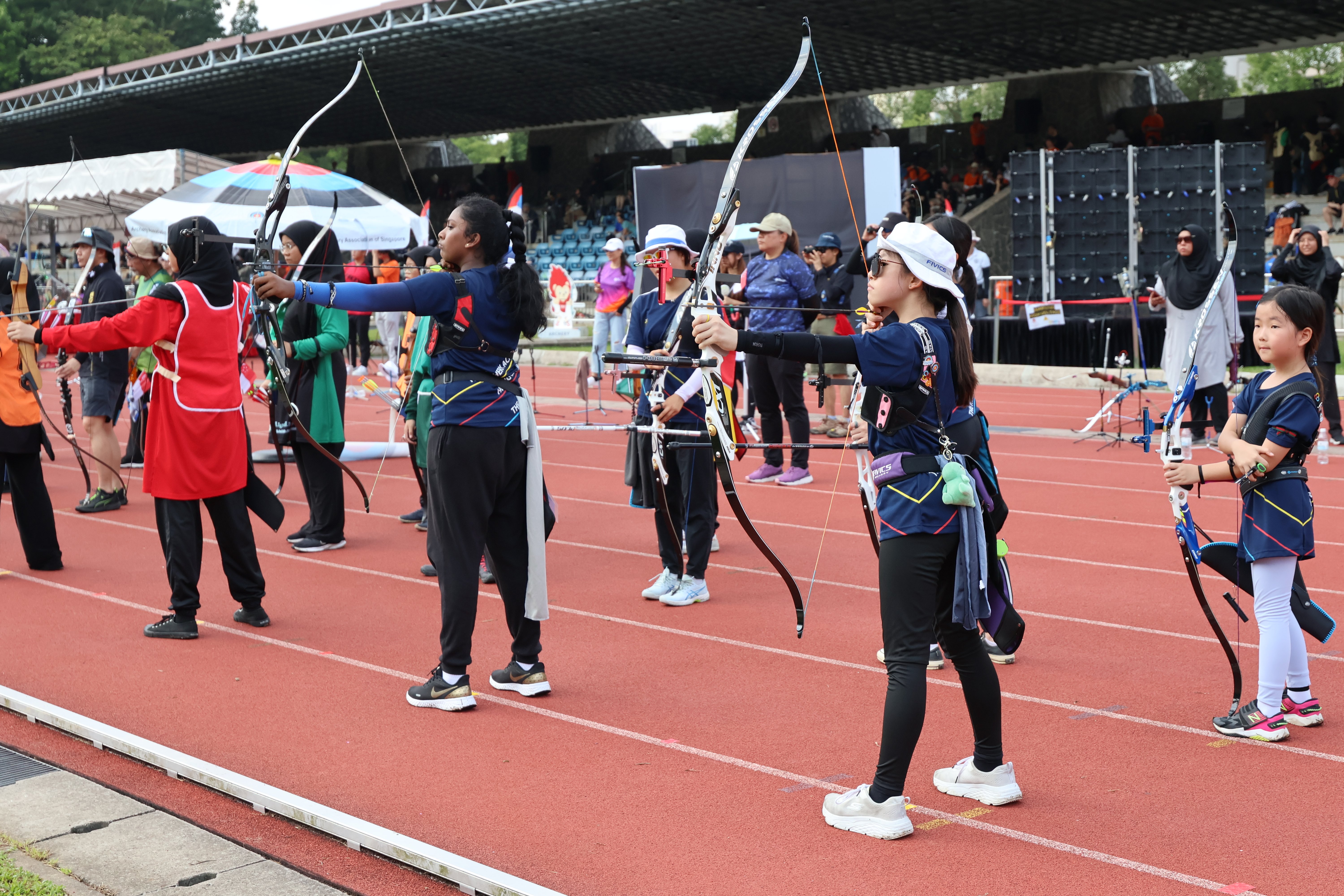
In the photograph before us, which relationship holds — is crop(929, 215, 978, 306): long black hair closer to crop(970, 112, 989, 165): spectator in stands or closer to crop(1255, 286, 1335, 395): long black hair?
crop(1255, 286, 1335, 395): long black hair

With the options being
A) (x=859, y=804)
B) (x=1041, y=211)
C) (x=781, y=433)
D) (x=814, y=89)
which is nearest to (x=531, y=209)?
(x=814, y=89)

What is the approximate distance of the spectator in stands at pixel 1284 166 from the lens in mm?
26984

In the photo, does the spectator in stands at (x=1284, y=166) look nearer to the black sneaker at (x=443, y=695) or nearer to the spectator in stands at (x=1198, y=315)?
the spectator in stands at (x=1198, y=315)

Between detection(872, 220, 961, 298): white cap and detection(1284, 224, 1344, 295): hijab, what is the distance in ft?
26.6

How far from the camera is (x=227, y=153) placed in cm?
4659

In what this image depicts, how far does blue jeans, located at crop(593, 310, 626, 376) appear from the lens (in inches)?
584

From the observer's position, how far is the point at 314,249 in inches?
303

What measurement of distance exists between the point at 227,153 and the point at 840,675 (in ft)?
150

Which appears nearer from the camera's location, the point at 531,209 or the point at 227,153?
the point at 531,209

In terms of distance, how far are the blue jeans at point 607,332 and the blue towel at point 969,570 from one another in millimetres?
11016

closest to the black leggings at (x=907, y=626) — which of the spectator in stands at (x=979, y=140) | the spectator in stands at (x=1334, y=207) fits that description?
the spectator in stands at (x=1334, y=207)

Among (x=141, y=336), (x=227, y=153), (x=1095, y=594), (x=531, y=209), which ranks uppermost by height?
(x=227, y=153)

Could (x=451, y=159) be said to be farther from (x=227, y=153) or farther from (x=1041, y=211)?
(x=1041, y=211)

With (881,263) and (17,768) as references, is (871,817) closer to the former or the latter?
(881,263)
